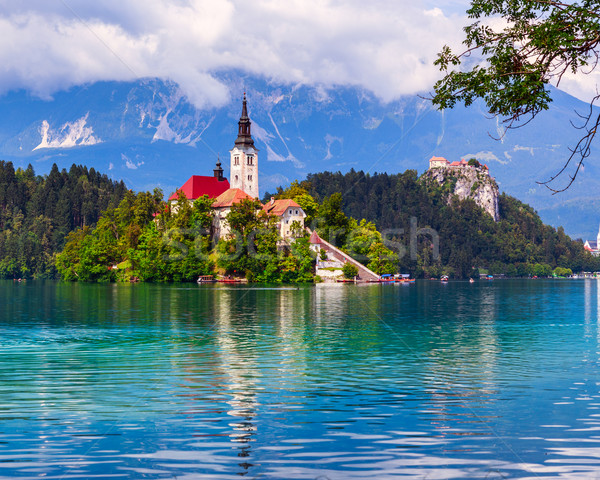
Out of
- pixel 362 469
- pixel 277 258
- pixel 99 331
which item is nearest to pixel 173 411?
pixel 362 469

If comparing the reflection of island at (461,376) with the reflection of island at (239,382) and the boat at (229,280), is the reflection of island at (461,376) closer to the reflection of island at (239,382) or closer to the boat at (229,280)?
the reflection of island at (239,382)

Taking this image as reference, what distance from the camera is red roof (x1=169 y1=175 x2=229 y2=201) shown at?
173 meters

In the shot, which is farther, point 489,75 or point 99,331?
point 99,331

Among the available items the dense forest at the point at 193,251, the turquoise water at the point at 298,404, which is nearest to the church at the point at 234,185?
the dense forest at the point at 193,251

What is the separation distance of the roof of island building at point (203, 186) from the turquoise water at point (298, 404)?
13093 centimetres

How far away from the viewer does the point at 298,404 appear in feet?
68.0

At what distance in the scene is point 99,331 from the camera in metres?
43.6

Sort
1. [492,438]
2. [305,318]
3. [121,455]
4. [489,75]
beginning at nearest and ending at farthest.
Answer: [121,455], [492,438], [489,75], [305,318]

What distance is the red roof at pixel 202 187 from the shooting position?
17299 cm

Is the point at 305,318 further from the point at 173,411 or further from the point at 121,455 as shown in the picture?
the point at 121,455

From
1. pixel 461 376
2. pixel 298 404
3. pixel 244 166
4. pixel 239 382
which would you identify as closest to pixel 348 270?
pixel 244 166

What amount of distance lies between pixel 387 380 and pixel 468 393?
3.47m

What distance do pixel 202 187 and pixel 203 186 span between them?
71 centimetres

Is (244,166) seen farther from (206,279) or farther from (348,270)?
(348,270)
